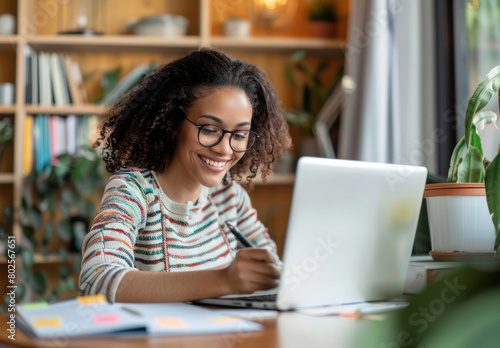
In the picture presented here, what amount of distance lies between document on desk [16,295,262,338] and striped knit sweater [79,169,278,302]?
0.60 ft

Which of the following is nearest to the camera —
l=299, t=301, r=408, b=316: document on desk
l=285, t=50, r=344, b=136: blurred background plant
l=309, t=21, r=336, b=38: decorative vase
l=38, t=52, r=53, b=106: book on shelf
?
l=299, t=301, r=408, b=316: document on desk

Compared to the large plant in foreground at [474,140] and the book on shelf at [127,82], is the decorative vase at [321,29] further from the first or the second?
the large plant in foreground at [474,140]

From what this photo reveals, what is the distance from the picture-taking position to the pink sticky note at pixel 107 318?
2.27 ft

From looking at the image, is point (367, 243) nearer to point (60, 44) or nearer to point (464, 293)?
point (464, 293)

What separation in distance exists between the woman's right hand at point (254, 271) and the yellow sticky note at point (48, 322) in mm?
292

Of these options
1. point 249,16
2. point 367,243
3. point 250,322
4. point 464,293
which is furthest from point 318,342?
point 249,16

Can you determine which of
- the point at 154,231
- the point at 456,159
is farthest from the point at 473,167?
the point at 154,231

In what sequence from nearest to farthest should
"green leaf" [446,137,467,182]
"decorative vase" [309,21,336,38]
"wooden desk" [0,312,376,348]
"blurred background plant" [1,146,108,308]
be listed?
"wooden desk" [0,312,376,348] → "green leaf" [446,137,467,182] → "blurred background plant" [1,146,108,308] → "decorative vase" [309,21,336,38]

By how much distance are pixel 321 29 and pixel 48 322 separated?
269cm

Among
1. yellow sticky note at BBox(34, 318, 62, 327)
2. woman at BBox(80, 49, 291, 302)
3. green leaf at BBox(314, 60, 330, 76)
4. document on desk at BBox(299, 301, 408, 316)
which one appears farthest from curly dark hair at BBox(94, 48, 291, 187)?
green leaf at BBox(314, 60, 330, 76)

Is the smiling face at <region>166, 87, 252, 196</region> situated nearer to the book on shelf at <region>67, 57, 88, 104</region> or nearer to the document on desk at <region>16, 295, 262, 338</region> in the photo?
the document on desk at <region>16, 295, 262, 338</region>

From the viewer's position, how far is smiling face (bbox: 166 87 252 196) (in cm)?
132

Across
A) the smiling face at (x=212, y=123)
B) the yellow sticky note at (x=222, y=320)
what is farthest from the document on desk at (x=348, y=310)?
the smiling face at (x=212, y=123)

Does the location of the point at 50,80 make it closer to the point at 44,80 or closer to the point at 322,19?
the point at 44,80
